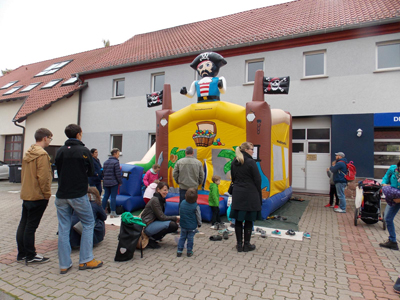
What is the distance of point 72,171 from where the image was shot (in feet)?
12.2

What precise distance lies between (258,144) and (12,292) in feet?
17.2

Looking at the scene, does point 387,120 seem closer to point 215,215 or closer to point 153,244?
point 215,215

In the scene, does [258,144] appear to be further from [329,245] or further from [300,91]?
[300,91]

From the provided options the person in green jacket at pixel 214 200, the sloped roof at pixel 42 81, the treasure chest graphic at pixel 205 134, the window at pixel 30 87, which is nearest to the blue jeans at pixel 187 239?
the person in green jacket at pixel 214 200

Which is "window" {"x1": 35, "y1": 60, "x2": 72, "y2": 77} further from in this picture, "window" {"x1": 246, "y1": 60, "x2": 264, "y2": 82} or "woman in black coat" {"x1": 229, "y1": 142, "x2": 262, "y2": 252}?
"woman in black coat" {"x1": 229, "y1": 142, "x2": 262, "y2": 252}

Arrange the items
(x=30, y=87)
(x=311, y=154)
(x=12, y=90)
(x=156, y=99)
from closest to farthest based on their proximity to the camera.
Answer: (x=156, y=99), (x=311, y=154), (x=30, y=87), (x=12, y=90)

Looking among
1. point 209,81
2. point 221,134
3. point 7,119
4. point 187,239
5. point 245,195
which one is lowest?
point 187,239

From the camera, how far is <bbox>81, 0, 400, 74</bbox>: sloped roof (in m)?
10.5

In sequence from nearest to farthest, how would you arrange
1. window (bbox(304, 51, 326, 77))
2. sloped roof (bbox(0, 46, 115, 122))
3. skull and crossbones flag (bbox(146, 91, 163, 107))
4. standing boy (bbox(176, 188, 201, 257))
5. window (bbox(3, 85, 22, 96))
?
standing boy (bbox(176, 188, 201, 257)), skull and crossbones flag (bbox(146, 91, 163, 107)), window (bbox(304, 51, 326, 77)), sloped roof (bbox(0, 46, 115, 122)), window (bbox(3, 85, 22, 96))

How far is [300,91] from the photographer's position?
424 inches

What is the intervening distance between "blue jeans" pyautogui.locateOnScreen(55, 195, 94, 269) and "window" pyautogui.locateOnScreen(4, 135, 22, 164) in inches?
647

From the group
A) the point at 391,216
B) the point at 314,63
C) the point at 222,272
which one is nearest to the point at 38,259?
the point at 222,272

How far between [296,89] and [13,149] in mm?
17173

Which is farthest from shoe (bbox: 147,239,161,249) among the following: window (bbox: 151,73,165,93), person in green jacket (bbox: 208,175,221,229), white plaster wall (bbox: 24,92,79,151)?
white plaster wall (bbox: 24,92,79,151)
